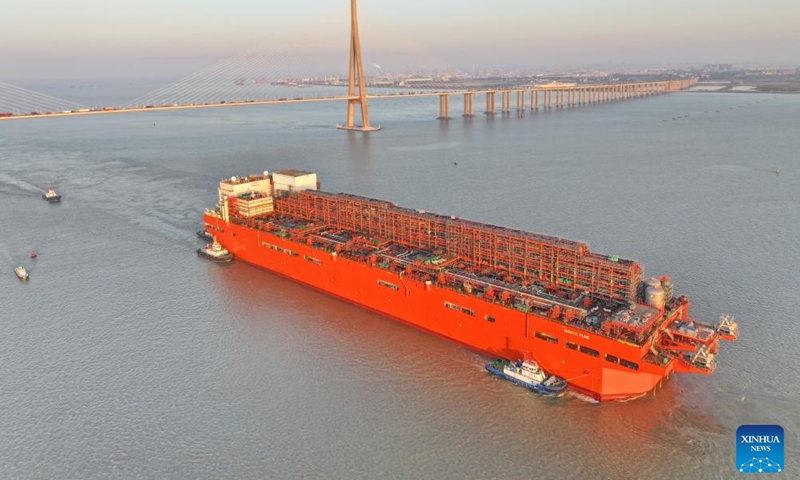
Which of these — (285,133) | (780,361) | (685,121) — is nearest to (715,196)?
(780,361)

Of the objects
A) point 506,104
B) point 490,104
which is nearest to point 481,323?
point 490,104

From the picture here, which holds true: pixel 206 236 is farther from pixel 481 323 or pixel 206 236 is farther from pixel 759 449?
pixel 759 449

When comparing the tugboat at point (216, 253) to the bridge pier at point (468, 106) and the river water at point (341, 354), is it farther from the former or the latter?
the bridge pier at point (468, 106)

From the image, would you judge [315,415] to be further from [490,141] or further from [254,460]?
[490,141]

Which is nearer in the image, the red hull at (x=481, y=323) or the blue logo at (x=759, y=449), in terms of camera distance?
the blue logo at (x=759, y=449)

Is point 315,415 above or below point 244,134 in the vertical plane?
below

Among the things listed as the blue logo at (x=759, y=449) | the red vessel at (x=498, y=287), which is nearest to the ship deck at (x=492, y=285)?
the red vessel at (x=498, y=287)
